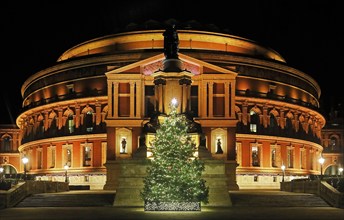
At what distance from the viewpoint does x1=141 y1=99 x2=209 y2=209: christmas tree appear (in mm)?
46719

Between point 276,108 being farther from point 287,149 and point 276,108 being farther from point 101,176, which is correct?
point 101,176

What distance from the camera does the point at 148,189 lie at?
47438 millimetres

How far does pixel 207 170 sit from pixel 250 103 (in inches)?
1475

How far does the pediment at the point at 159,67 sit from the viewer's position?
78.0 m

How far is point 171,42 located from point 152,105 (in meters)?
19.8

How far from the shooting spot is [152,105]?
7969 centimetres

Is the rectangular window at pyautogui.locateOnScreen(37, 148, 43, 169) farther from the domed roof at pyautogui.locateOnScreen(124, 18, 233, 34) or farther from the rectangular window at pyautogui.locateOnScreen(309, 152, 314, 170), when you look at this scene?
the rectangular window at pyautogui.locateOnScreen(309, 152, 314, 170)

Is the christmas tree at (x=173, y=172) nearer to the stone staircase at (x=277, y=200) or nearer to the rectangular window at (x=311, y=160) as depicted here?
the stone staircase at (x=277, y=200)

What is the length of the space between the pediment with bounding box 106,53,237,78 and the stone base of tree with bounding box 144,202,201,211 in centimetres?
3282

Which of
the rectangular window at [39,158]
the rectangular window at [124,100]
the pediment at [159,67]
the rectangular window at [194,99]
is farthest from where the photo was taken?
the rectangular window at [39,158]

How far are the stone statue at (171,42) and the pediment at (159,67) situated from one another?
53.1 feet

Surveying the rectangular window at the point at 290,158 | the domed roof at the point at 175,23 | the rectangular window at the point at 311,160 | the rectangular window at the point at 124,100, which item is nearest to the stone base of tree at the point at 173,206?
the rectangular window at the point at 124,100

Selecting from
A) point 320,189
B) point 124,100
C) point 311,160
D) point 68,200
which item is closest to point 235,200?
point 320,189

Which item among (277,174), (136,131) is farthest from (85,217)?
(277,174)
